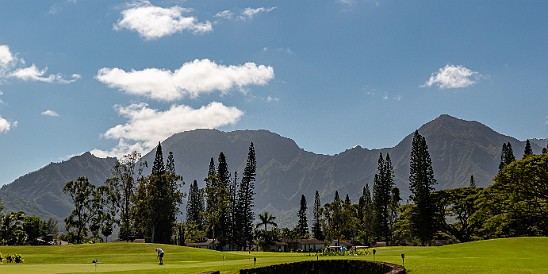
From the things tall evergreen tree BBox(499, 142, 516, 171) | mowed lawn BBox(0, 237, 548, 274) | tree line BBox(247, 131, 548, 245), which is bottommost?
mowed lawn BBox(0, 237, 548, 274)

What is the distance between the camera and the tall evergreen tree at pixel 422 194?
98.4 meters

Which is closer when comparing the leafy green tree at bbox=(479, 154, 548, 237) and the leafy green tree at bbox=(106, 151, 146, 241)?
the leafy green tree at bbox=(479, 154, 548, 237)

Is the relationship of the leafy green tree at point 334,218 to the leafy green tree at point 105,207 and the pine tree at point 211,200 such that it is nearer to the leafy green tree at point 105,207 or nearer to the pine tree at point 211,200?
the pine tree at point 211,200

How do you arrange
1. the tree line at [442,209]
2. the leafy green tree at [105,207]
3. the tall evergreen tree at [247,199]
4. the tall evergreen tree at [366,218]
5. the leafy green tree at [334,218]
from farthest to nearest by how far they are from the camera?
1. the tall evergreen tree at [366,218]
2. the leafy green tree at [334,218]
3. the tall evergreen tree at [247,199]
4. the leafy green tree at [105,207]
5. the tree line at [442,209]

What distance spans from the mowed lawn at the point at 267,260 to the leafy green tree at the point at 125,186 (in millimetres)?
30122

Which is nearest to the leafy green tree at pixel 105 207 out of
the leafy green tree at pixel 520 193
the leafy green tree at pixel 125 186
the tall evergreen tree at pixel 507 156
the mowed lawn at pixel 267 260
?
the leafy green tree at pixel 125 186

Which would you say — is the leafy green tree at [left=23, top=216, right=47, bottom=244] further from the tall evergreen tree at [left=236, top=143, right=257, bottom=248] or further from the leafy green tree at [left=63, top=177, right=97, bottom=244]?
the tall evergreen tree at [left=236, top=143, right=257, bottom=248]

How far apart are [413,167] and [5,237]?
83746mm

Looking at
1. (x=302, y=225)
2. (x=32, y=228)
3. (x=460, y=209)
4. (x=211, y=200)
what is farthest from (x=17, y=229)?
(x=460, y=209)

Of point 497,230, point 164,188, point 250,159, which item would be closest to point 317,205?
point 250,159

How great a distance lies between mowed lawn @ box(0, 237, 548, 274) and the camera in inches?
1123

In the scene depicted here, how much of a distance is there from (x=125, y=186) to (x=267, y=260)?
62.2 meters

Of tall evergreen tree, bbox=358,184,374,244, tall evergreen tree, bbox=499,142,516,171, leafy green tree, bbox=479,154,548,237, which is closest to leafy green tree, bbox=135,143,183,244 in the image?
tall evergreen tree, bbox=358,184,374,244

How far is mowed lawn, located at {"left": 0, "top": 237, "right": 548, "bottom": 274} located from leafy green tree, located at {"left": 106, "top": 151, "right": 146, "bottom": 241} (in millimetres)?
30122
